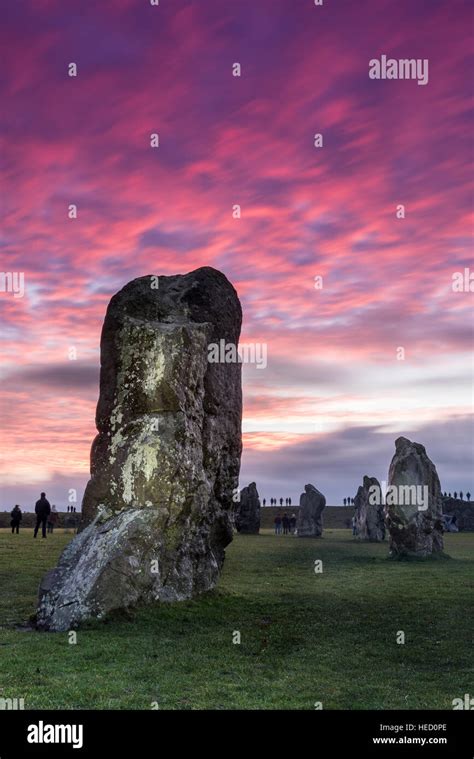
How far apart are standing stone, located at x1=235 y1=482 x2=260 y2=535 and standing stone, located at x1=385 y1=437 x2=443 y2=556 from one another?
2153 centimetres

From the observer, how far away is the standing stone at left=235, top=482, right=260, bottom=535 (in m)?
55.3

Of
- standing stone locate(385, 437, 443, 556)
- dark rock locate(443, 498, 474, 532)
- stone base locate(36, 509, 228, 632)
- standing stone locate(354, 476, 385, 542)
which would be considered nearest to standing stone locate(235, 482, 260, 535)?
standing stone locate(354, 476, 385, 542)

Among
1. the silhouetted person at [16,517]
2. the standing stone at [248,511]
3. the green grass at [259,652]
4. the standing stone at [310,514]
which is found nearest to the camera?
the green grass at [259,652]

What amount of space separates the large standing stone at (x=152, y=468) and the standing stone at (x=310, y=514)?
116 feet

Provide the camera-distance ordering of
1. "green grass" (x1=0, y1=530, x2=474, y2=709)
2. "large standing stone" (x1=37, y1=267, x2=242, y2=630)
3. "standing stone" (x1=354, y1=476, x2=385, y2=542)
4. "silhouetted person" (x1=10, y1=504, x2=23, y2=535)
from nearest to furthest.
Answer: "green grass" (x1=0, y1=530, x2=474, y2=709)
"large standing stone" (x1=37, y1=267, x2=242, y2=630)
"silhouetted person" (x1=10, y1=504, x2=23, y2=535)
"standing stone" (x1=354, y1=476, x2=385, y2=542)

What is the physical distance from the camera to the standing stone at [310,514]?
5425cm

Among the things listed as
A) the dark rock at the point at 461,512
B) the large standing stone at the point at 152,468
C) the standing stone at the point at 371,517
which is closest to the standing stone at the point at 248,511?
the standing stone at the point at 371,517

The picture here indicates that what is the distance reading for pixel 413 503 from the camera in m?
32.4

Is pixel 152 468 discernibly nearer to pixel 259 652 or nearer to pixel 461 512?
pixel 259 652

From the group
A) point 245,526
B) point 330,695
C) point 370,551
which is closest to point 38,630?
point 330,695

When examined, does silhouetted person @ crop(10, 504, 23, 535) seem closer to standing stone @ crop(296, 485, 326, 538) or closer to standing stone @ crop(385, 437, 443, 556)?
standing stone @ crop(296, 485, 326, 538)

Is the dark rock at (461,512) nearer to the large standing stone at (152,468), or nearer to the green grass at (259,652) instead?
the green grass at (259,652)
